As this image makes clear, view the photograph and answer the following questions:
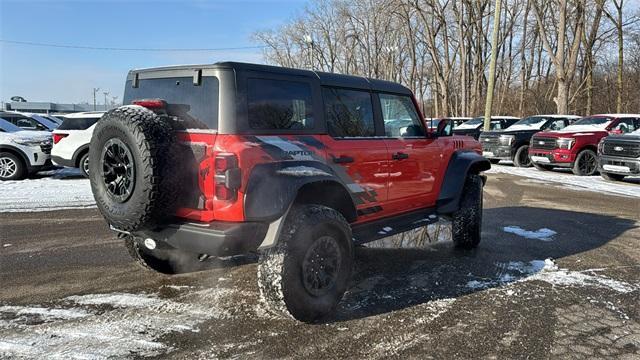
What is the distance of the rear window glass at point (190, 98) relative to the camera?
356 centimetres

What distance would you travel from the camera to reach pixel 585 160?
1462cm

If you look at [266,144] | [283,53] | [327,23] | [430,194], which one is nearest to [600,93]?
[327,23]

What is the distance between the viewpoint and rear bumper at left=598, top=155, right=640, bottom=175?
12.0m

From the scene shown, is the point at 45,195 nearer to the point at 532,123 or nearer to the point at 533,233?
the point at 533,233

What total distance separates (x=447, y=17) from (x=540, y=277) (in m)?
39.9

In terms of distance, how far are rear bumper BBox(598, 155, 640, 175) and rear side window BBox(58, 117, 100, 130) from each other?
42.4ft

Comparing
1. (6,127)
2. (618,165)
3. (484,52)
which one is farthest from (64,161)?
(484,52)

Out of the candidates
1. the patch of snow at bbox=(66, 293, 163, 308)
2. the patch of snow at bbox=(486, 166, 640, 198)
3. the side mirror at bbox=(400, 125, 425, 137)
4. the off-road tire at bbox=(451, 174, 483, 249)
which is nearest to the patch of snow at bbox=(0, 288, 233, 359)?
the patch of snow at bbox=(66, 293, 163, 308)

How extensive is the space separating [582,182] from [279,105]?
11.6m

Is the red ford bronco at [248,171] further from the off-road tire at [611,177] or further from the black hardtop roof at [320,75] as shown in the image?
the off-road tire at [611,177]

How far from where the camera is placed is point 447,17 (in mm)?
41062

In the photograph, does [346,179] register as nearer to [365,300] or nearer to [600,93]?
[365,300]

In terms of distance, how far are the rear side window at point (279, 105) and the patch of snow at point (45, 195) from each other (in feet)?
20.5

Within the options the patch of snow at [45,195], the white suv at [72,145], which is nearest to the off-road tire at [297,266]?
the patch of snow at [45,195]
